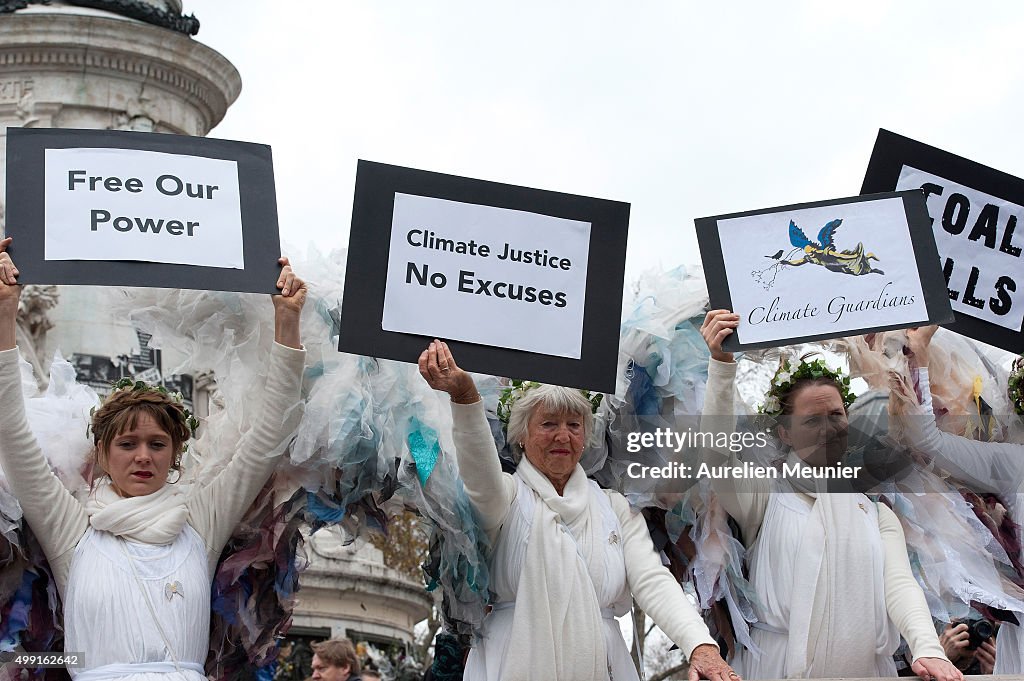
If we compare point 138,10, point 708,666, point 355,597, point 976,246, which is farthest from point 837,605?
point 355,597

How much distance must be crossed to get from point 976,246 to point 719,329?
150cm

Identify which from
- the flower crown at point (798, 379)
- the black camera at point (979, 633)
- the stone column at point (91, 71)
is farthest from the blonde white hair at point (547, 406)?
the stone column at point (91, 71)

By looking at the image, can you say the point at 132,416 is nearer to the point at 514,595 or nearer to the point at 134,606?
the point at 134,606

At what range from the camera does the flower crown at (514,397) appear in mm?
6004

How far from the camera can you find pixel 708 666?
17.2 feet

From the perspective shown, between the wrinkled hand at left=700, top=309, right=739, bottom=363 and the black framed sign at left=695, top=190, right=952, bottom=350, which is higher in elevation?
the black framed sign at left=695, top=190, right=952, bottom=350

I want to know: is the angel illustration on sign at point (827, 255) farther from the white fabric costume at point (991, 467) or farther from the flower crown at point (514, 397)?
the flower crown at point (514, 397)

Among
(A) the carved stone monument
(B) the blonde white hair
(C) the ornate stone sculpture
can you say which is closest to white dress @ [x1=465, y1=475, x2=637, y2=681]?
(B) the blonde white hair

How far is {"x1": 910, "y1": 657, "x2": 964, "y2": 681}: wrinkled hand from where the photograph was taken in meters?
5.31

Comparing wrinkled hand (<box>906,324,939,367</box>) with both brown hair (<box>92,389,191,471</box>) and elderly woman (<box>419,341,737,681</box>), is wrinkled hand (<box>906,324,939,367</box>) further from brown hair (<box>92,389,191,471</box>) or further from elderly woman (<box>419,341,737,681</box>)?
brown hair (<box>92,389,191,471</box>)

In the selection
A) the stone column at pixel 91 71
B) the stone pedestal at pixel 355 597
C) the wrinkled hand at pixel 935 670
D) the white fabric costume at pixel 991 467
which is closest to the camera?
the wrinkled hand at pixel 935 670

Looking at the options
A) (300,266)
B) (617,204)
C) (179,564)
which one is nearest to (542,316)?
(617,204)

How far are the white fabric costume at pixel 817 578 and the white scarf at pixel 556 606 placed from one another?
624 millimetres

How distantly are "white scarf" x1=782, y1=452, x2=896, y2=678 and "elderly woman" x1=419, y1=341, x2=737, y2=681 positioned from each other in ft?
1.52
